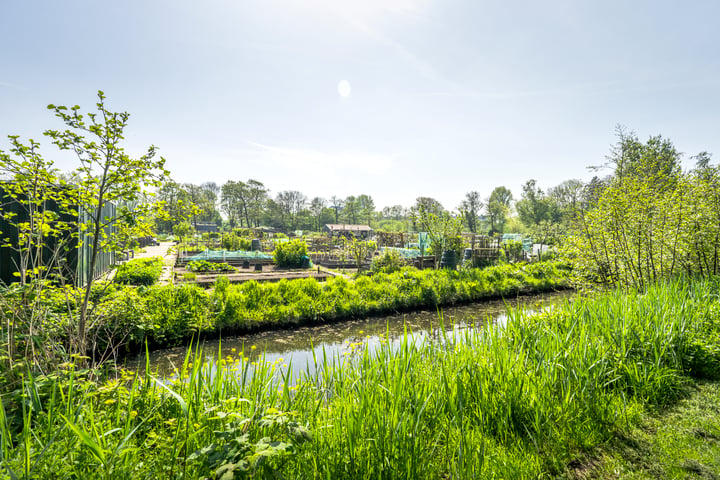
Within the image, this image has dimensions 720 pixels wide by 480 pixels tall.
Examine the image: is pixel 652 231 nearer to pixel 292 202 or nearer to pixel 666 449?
pixel 666 449

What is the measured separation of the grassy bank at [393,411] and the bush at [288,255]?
14.1 m

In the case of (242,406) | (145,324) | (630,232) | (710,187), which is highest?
(710,187)

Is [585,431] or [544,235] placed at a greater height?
[544,235]

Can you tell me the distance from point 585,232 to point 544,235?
1562 cm

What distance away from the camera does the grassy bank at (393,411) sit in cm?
138

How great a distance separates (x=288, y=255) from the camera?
16578 mm

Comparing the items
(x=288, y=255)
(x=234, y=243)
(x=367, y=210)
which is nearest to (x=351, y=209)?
(x=367, y=210)

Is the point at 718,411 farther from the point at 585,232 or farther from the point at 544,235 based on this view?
the point at 544,235

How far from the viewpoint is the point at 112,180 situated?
271cm

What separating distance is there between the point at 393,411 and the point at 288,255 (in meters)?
15.3

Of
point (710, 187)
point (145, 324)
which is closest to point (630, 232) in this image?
point (710, 187)

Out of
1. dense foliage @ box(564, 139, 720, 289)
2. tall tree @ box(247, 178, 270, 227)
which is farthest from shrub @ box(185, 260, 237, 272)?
tall tree @ box(247, 178, 270, 227)

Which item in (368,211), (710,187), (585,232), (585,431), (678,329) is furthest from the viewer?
(368,211)

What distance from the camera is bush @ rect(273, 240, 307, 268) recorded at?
16.5 meters
